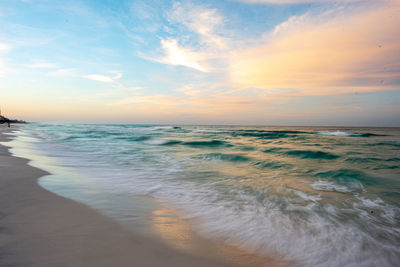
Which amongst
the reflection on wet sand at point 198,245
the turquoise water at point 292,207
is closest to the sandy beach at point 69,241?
the reflection on wet sand at point 198,245

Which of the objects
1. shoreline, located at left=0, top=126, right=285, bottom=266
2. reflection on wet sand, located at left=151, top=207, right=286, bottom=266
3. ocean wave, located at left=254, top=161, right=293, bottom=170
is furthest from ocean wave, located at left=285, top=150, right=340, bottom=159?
shoreline, located at left=0, top=126, right=285, bottom=266

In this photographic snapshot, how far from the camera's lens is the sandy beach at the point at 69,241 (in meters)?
1.81

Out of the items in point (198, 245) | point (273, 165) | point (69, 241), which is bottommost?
point (273, 165)

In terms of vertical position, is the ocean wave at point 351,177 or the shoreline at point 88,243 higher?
the shoreline at point 88,243

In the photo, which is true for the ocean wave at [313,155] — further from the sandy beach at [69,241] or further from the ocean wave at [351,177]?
the sandy beach at [69,241]

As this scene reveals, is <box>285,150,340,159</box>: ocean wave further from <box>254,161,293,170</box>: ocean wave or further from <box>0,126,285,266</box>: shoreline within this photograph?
<box>0,126,285,266</box>: shoreline

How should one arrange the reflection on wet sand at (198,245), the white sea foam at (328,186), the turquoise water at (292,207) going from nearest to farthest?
the reflection on wet sand at (198,245) < the turquoise water at (292,207) < the white sea foam at (328,186)

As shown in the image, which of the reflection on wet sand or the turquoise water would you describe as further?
the turquoise water

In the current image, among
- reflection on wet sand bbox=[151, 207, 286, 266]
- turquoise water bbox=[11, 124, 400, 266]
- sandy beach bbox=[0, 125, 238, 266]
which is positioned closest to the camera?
sandy beach bbox=[0, 125, 238, 266]

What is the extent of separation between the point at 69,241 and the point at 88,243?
0.19 m

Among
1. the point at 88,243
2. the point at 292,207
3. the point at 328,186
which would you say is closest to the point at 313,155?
the point at 328,186

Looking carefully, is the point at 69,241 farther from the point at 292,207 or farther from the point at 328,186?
the point at 328,186

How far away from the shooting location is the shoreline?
1.83 m

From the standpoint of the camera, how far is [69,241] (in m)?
2.07
